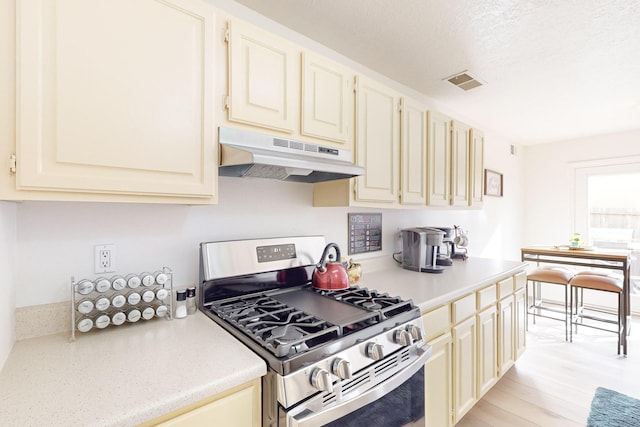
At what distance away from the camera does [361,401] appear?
41.3 inches

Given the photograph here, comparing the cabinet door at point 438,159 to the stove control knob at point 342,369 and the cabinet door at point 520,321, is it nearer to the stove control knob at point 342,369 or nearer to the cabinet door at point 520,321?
the cabinet door at point 520,321

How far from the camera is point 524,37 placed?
1.86 m

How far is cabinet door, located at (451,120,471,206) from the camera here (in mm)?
2462

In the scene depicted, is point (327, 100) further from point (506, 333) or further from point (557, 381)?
point (557, 381)

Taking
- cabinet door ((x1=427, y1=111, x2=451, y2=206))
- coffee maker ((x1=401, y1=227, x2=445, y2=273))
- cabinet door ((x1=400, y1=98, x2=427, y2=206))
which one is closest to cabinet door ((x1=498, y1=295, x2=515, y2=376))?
coffee maker ((x1=401, y1=227, x2=445, y2=273))

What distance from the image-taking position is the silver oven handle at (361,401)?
893mm

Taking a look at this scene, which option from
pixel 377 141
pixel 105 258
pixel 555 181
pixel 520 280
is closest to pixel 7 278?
pixel 105 258

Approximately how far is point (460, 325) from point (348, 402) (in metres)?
1.07

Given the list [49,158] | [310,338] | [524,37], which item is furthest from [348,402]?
[524,37]

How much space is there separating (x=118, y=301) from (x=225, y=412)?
61 cm

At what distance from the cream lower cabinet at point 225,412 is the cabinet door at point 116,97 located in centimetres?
68

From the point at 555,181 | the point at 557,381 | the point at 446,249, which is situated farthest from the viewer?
the point at 555,181

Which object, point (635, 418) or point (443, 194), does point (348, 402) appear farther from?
point (635, 418)

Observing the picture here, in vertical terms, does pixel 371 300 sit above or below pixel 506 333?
above
